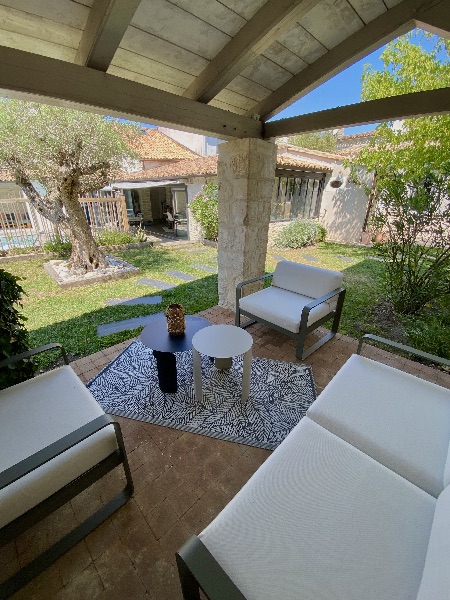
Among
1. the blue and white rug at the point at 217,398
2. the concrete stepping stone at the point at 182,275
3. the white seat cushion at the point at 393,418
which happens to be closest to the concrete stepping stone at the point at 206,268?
the concrete stepping stone at the point at 182,275

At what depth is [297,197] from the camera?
11.2 m

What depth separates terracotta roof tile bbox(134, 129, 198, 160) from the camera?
14172 mm

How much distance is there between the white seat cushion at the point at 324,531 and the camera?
1.03 m

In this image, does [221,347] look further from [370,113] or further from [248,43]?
[370,113]

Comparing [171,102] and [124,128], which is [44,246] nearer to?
[124,128]

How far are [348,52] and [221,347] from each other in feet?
10.00

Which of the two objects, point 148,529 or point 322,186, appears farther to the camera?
point 322,186

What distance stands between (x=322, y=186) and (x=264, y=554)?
1309cm

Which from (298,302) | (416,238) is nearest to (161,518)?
(298,302)

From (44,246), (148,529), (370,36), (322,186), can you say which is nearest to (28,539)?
(148,529)

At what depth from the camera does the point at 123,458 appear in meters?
1.67

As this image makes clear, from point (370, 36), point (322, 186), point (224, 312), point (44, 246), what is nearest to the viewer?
point (370, 36)

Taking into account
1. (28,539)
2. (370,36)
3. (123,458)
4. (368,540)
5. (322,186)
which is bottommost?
(28,539)

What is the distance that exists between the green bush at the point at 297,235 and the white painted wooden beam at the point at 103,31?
26.7 feet
